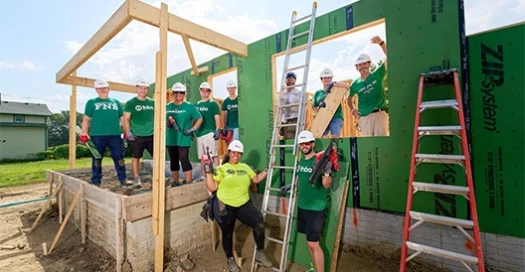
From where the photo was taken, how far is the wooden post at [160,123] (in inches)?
122

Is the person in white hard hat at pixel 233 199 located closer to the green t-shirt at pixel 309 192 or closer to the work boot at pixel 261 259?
the work boot at pixel 261 259

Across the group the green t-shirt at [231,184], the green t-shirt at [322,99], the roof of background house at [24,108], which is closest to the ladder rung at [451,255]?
the green t-shirt at [231,184]

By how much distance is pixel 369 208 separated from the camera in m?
3.42

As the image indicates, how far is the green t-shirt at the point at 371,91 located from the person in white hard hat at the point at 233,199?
209 centimetres

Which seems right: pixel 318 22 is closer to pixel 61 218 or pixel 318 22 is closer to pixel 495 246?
pixel 495 246

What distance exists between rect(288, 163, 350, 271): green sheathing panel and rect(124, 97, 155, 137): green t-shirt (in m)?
2.75

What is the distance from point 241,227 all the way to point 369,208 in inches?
92.2

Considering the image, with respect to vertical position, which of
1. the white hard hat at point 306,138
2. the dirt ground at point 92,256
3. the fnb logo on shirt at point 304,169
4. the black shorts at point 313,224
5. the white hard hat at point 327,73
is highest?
the white hard hat at point 327,73

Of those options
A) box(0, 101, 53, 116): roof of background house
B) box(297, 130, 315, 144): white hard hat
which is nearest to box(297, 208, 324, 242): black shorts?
box(297, 130, 315, 144): white hard hat

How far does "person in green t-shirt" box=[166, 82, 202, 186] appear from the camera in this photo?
160 inches

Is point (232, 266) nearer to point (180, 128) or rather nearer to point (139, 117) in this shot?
point (180, 128)

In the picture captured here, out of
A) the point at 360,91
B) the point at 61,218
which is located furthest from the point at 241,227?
the point at 61,218

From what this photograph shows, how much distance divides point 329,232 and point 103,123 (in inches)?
150

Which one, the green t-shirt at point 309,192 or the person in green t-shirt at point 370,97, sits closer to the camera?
the green t-shirt at point 309,192
